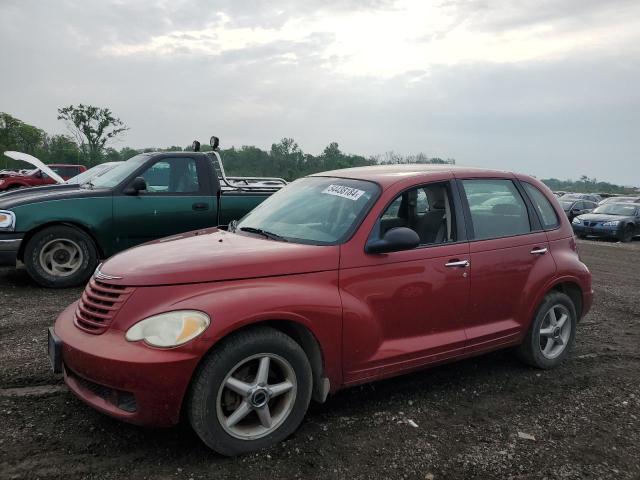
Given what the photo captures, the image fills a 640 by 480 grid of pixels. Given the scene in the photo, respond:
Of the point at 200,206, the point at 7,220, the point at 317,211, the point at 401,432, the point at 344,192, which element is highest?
the point at 344,192

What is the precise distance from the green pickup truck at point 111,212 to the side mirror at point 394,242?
4.36m

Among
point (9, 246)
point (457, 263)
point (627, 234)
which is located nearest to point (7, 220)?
point (9, 246)

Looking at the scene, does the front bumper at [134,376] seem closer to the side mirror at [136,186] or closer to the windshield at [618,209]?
the side mirror at [136,186]

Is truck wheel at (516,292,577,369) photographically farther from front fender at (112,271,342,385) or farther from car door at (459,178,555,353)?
front fender at (112,271,342,385)

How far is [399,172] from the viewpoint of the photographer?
162 inches

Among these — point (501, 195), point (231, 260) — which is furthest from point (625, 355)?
point (231, 260)

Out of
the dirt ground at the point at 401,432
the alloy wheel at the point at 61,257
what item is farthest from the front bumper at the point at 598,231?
the alloy wheel at the point at 61,257

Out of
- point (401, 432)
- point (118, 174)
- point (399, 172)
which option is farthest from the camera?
point (118, 174)

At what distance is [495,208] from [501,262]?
492 millimetres

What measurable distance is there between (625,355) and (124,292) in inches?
182

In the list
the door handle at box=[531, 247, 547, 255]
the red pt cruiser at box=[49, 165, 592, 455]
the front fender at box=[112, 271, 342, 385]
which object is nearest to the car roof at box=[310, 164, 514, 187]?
the red pt cruiser at box=[49, 165, 592, 455]

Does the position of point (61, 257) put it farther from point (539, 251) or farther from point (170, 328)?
point (539, 251)

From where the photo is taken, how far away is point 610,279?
9.72m

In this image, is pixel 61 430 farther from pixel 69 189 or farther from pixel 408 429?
pixel 69 189
